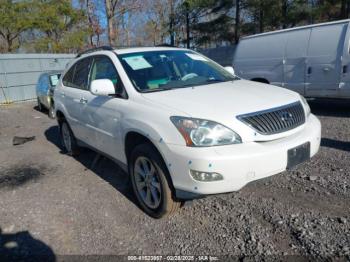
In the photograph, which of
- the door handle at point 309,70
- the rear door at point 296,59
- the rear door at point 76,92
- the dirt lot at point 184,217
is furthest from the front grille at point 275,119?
the rear door at point 296,59

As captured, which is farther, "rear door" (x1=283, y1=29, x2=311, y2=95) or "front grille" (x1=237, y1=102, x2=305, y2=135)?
"rear door" (x1=283, y1=29, x2=311, y2=95)

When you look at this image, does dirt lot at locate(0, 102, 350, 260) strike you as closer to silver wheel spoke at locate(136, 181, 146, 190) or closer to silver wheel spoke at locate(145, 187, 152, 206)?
silver wheel spoke at locate(145, 187, 152, 206)

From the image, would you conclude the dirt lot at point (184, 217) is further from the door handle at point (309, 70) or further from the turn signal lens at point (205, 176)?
the door handle at point (309, 70)

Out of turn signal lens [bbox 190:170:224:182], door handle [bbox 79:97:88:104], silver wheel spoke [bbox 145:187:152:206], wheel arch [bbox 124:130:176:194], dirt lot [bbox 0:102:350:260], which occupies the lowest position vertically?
dirt lot [bbox 0:102:350:260]

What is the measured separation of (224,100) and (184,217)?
50.5 inches

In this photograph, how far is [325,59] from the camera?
23.3 ft

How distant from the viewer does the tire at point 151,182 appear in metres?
3.06

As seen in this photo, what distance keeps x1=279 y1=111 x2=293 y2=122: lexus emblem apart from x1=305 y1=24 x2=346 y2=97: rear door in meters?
4.63

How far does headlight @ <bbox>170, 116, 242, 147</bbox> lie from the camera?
2762 mm

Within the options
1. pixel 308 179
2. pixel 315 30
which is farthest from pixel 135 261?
pixel 315 30

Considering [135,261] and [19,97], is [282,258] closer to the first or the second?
[135,261]

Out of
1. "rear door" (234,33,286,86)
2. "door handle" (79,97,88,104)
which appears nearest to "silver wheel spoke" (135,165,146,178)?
"door handle" (79,97,88,104)

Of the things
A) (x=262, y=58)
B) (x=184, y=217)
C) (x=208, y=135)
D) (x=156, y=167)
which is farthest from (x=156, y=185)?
(x=262, y=58)

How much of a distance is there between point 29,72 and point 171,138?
50.4 ft
